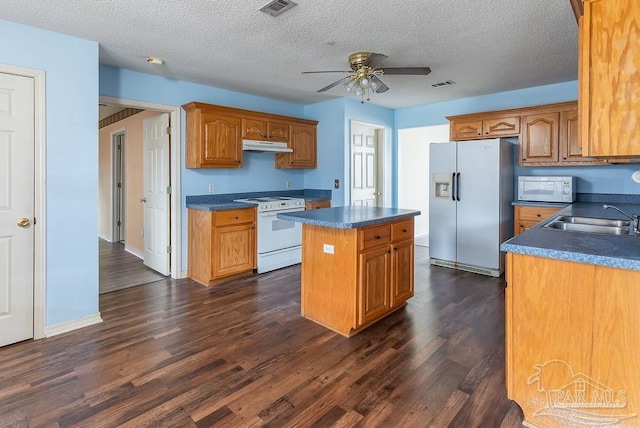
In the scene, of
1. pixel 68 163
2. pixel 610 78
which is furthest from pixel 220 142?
pixel 610 78

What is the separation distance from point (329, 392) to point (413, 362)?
2.12 ft

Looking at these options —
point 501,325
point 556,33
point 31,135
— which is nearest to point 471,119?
point 556,33

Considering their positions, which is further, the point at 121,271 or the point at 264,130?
the point at 264,130

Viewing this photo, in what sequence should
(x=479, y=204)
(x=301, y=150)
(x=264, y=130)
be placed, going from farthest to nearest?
1. (x=301, y=150)
2. (x=264, y=130)
3. (x=479, y=204)

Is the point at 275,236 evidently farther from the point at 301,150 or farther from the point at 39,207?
the point at 39,207

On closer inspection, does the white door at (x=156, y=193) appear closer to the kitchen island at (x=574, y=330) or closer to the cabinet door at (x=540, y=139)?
the kitchen island at (x=574, y=330)

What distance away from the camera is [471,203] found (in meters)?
4.49

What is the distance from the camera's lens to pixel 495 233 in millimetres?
4320

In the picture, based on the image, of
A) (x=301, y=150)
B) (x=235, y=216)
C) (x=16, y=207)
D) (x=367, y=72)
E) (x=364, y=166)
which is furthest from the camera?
(x=364, y=166)

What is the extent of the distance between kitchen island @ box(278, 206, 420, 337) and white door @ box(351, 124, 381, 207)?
2429 mm

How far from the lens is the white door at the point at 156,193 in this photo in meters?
4.32

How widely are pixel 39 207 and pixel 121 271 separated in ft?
6.81

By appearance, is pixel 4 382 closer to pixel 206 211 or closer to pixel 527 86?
pixel 206 211

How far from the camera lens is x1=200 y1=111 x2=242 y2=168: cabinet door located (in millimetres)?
4156
